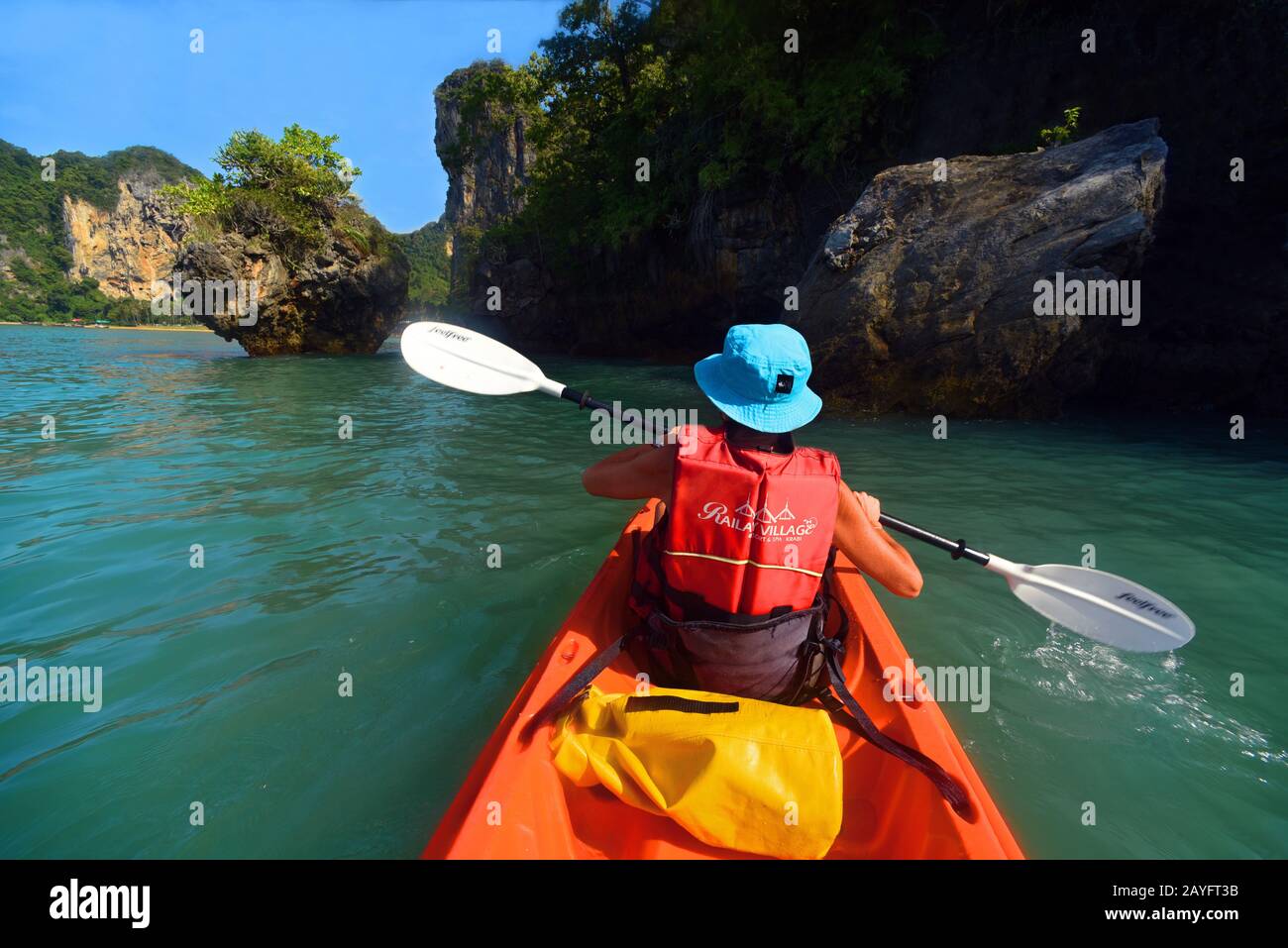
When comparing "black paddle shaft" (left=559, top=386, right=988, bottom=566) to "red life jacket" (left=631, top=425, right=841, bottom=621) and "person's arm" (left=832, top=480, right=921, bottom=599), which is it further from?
"red life jacket" (left=631, top=425, right=841, bottom=621)

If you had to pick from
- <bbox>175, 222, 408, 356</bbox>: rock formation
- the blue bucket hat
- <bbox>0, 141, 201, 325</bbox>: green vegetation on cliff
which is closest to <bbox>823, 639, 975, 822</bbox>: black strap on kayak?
the blue bucket hat

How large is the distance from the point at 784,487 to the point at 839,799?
3.14 ft

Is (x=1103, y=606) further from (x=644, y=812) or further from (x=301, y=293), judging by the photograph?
(x=301, y=293)

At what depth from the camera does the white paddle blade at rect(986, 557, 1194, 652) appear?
2.90 metres

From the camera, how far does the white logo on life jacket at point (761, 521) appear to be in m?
2.02

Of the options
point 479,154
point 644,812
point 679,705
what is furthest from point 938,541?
point 479,154

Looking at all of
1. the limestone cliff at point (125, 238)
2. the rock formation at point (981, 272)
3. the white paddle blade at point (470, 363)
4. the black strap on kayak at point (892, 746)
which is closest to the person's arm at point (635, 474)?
the black strap on kayak at point (892, 746)

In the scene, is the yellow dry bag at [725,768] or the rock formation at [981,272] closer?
the yellow dry bag at [725,768]

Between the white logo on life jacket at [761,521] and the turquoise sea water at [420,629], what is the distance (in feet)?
4.55

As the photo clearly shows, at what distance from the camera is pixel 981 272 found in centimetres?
814

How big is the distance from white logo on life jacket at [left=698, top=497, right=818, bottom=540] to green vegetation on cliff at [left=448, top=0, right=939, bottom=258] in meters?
12.7

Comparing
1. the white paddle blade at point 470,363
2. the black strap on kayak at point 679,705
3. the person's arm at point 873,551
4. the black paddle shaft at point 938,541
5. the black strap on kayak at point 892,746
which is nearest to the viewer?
the black strap on kayak at point 892,746

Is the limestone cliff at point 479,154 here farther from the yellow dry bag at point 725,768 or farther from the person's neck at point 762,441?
the yellow dry bag at point 725,768

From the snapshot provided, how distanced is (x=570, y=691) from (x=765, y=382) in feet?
4.32
